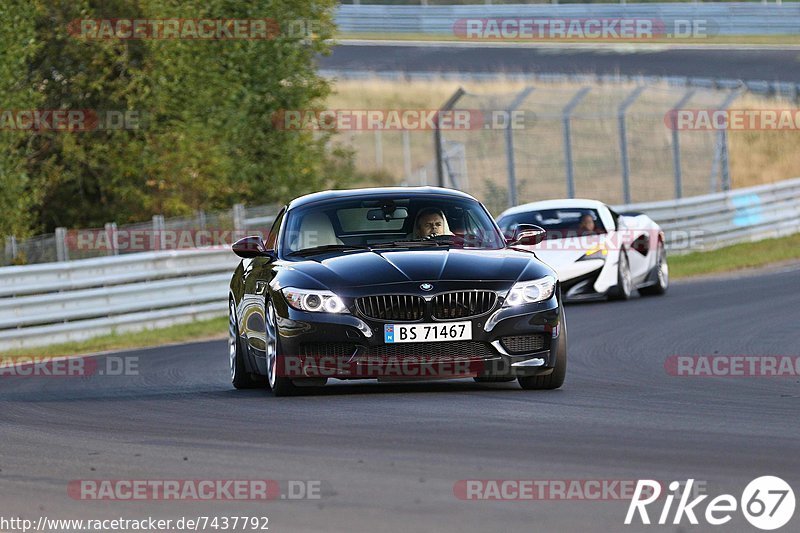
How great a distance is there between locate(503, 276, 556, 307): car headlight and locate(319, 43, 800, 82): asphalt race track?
3213 centimetres

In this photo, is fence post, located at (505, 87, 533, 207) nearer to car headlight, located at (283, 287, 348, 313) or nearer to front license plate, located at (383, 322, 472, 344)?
car headlight, located at (283, 287, 348, 313)

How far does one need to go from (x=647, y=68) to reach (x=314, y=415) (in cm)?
3577

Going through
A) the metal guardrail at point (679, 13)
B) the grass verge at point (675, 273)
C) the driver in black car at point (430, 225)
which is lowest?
the grass verge at point (675, 273)

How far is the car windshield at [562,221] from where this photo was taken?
66.9ft

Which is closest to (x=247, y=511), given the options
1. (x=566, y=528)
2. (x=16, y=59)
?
(x=566, y=528)

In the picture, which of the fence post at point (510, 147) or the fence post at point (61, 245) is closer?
the fence post at point (61, 245)

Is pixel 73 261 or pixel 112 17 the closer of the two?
pixel 73 261

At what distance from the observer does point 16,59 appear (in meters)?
24.9

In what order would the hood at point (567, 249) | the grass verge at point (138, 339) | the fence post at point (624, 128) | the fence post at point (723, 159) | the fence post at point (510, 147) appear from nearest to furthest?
the grass verge at point (138, 339) → the hood at point (567, 249) → the fence post at point (510, 147) → the fence post at point (624, 128) → the fence post at point (723, 159)

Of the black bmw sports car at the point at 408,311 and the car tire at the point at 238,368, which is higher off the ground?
the black bmw sports car at the point at 408,311

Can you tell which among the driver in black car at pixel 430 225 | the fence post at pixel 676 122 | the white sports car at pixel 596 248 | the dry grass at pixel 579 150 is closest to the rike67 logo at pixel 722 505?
the driver in black car at pixel 430 225

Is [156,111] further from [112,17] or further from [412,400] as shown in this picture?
[412,400]

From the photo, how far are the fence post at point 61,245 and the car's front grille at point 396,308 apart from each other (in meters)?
12.5

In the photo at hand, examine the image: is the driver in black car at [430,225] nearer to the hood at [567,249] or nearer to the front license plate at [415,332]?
the front license plate at [415,332]
